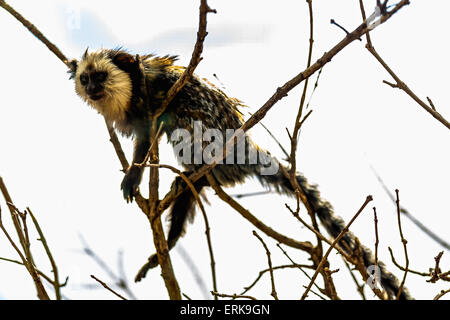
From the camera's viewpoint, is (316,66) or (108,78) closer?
(316,66)

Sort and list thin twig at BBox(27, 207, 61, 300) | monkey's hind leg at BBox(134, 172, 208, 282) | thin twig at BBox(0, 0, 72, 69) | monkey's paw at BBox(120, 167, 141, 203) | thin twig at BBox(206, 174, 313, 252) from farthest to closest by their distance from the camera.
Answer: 1. monkey's hind leg at BBox(134, 172, 208, 282)
2. monkey's paw at BBox(120, 167, 141, 203)
3. thin twig at BBox(0, 0, 72, 69)
4. thin twig at BBox(206, 174, 313, 252)
5. thin twig at BBox(27, 207, 61, 300)

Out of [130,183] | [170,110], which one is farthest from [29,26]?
[130,183]

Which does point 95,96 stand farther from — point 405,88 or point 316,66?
point 405,88

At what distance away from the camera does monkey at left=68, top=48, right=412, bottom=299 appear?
5879 mm

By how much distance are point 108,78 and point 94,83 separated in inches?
7.3

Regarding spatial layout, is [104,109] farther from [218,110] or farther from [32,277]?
[32,277]

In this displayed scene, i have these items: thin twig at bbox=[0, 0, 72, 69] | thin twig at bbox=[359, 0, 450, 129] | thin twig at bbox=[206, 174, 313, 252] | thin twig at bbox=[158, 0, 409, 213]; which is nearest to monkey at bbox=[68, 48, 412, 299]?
thin twig at bbox=[206, 174, 313, 252]

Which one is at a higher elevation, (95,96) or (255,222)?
(95,96)

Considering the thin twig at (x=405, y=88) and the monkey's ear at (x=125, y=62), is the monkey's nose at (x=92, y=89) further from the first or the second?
the thin twig at (x=405, y=88)

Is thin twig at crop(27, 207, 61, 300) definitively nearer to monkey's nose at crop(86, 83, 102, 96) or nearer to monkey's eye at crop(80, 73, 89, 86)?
monkey's nose at crop(86, 83, 102, 96)

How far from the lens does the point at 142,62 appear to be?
251 inches

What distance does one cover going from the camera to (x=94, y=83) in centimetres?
615

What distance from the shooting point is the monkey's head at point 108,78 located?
6180 mm

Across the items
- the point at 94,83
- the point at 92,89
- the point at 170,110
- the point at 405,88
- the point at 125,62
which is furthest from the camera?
the point at 125,62
